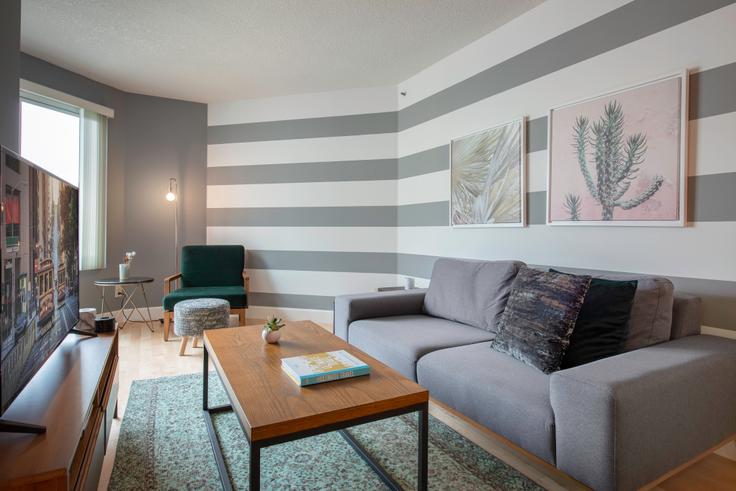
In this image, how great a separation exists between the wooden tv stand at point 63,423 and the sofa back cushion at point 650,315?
203 cm

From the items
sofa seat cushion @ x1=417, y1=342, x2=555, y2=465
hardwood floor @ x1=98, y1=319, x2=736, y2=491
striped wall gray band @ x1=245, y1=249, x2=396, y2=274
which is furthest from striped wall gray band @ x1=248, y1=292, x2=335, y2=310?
sofa seat cushion @ x1=417, y1=342, x2=555, y2=465

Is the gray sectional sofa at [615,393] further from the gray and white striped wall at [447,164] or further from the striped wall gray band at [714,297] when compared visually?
the gray and white striped wall at [447,164]

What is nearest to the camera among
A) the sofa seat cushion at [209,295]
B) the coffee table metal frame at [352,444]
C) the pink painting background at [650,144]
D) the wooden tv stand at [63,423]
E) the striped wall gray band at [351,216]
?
the wooden tv stand at [63,423]

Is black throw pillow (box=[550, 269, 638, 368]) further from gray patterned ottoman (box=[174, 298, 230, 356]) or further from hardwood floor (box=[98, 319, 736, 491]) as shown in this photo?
gray patterned ottoman (box=[174, 298, 230, 356])

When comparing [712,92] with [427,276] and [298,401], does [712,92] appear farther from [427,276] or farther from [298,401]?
[427,276]

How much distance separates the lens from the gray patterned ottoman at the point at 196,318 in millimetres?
3359

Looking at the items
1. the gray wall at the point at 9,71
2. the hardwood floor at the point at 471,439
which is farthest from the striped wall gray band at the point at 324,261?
the gray wall at the point at 9,71

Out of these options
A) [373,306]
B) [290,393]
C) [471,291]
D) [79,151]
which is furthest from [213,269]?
[290,393]

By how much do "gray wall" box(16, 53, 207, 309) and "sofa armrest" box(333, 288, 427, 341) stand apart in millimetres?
2698

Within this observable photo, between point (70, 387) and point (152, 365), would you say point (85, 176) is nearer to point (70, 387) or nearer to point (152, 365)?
point (152, 365)

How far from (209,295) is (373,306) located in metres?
1.81

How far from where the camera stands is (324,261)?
4594mm

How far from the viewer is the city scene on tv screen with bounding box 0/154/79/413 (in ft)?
3.76

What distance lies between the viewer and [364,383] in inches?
63.2
